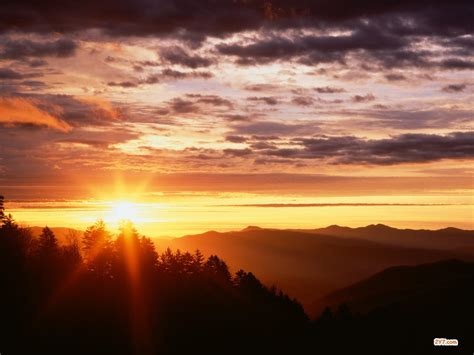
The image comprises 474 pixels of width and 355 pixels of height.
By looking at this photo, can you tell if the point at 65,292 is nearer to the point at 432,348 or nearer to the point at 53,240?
the point at 53,240

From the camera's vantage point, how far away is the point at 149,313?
9225 centimetres

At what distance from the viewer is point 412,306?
471 ft

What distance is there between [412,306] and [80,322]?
8730cm

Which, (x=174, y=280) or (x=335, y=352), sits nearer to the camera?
(x=335, y=352)

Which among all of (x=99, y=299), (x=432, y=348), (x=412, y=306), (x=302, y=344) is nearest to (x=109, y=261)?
(x=99, y=299)

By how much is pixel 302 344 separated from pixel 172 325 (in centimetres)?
2171

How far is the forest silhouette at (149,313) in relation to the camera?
81375 mm

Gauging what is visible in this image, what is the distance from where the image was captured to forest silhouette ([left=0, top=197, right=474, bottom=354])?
81.4m

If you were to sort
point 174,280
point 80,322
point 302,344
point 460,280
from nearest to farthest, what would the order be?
point 80,322, point 302,344, point 174,280, point 460,280

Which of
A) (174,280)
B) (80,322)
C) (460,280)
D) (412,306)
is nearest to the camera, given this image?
(80,322)

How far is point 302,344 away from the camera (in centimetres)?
9869

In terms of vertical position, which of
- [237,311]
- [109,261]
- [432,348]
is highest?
[109,261]

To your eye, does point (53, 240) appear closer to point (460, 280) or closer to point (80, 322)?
point (80, 322)

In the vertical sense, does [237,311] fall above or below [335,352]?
above
